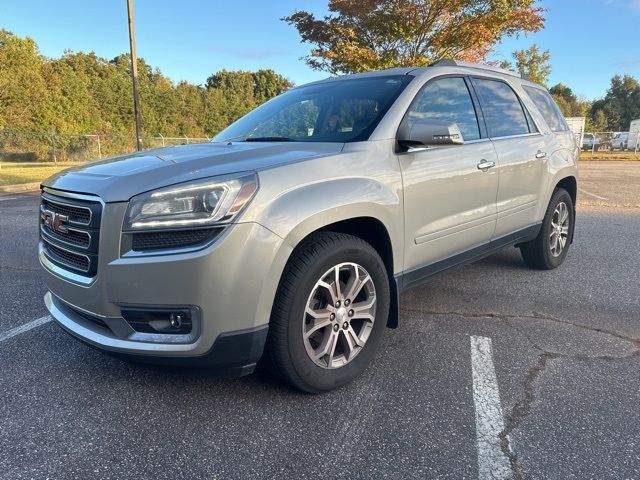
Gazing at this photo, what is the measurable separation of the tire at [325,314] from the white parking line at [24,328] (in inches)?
82.8

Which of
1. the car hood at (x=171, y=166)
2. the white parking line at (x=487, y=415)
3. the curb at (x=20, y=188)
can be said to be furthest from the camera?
the curb at (x=20, y=188)

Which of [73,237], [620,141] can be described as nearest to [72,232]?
[73,237]

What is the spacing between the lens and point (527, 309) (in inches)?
153

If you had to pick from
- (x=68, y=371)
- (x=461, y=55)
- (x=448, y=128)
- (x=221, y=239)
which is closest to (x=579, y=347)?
(x=448, y=128)

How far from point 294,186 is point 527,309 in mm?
2503

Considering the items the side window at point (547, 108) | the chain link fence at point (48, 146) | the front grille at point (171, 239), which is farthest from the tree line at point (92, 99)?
the front grille at point (171, 239)

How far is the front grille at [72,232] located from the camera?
228 centimetres

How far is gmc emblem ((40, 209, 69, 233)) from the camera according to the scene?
2490 millimetres

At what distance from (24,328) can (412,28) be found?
1380 centimetres

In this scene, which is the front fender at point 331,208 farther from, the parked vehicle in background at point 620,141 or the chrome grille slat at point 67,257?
the parked vehicle in background at point 620,141

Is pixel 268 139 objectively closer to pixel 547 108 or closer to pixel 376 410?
pixel 376 410

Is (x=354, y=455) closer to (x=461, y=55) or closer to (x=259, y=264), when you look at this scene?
(x=259, y=264)

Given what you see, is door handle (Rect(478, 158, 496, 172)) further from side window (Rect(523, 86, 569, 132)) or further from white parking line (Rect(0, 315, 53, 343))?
white parking line (Rect(0, 315, 53, 343))

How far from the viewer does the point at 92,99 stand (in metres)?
36.4
